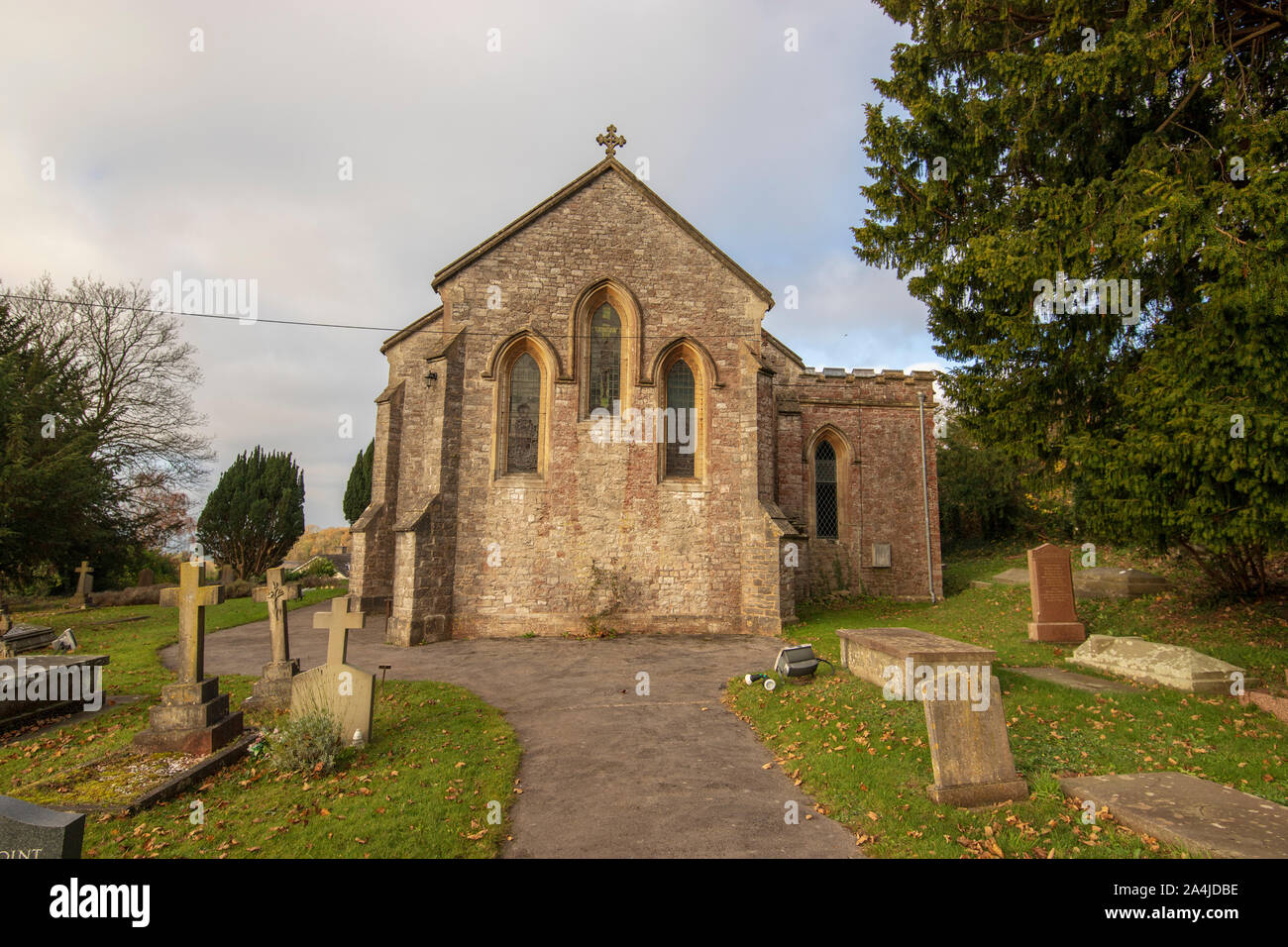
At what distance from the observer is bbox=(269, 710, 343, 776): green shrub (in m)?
5.76

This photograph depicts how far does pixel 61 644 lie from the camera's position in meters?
10.6

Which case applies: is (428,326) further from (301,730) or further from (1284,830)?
(1284,830)

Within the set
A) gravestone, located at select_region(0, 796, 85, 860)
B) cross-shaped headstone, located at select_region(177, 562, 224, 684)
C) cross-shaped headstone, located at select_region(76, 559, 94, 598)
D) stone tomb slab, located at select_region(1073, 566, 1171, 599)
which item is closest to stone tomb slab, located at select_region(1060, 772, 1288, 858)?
gravestone, located at select_region(0, 796, 85, 860)

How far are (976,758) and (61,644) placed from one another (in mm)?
14652

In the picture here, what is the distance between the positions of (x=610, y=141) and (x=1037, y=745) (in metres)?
15.0

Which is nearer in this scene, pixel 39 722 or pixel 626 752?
pixel 626 752

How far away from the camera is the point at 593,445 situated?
544 inches

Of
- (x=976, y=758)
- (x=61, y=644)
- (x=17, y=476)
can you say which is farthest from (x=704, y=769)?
(x=17, y=476)

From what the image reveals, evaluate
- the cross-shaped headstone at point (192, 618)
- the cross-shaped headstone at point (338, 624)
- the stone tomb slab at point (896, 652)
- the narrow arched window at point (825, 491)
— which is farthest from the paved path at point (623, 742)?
the narrow arched window at point (825, 491)

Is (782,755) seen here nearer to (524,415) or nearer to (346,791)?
(346,791)

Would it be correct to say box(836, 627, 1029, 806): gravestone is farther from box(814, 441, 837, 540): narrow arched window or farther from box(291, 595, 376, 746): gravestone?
box(814, 441, 837, 540): narrow arched window

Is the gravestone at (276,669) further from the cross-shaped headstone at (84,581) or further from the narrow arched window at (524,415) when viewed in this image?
the cross-shaped headstone at (84,581)

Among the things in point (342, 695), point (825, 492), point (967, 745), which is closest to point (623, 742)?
point (342, 695)
